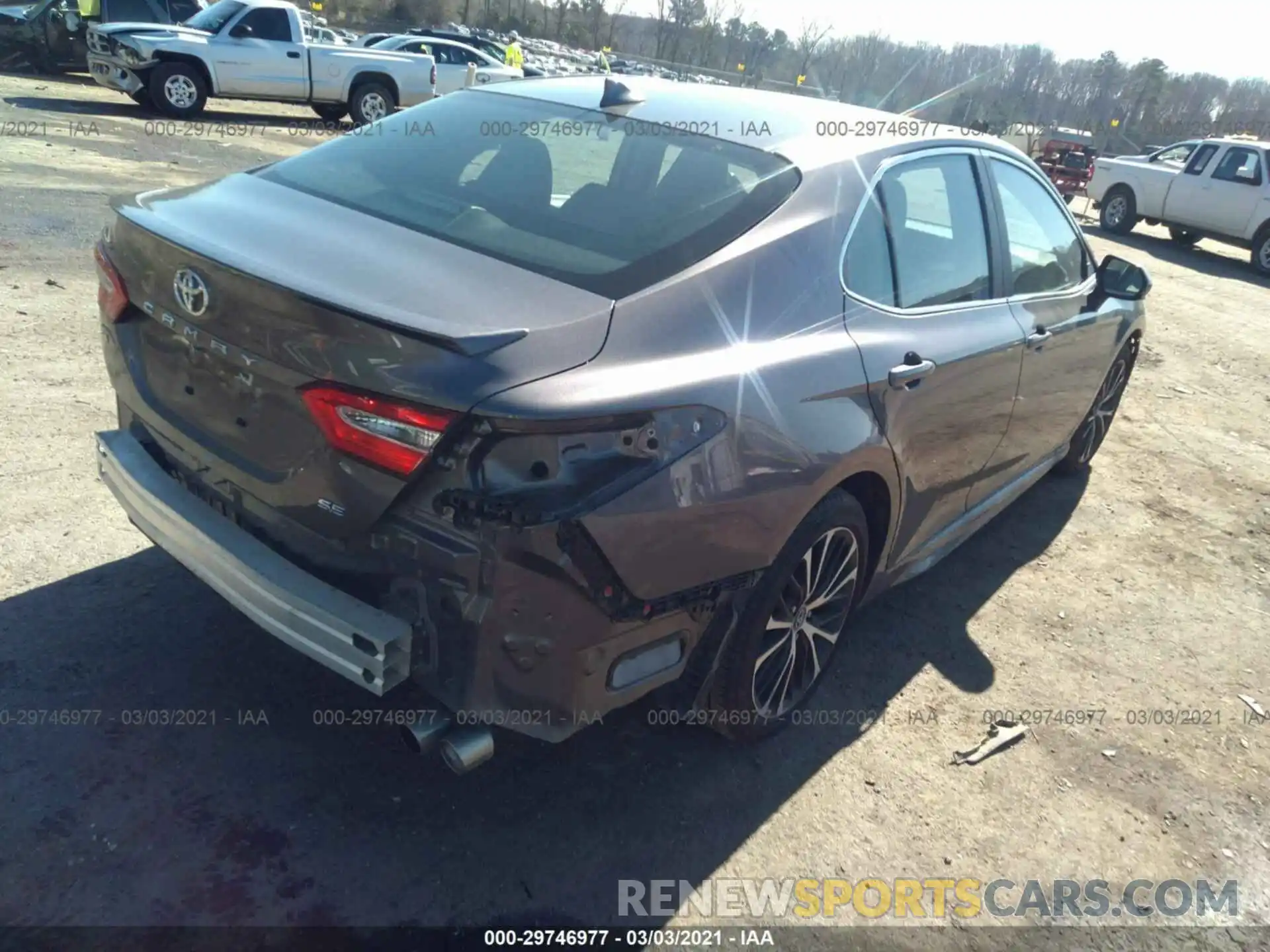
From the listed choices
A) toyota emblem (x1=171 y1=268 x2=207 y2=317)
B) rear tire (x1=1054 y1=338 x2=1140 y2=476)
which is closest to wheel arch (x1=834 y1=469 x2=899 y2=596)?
toyota emblem (x1=171 y1=268 x2=207 y2=317)

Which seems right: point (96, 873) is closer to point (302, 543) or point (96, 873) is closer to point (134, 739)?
point (134, 739)

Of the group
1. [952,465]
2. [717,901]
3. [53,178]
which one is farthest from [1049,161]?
[717,901]

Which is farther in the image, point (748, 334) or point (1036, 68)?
point (1036, 68)

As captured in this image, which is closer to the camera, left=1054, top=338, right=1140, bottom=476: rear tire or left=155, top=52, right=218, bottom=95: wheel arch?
left=1054, top=338, right=1140, bottom=476: rear tire

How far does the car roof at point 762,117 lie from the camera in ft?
9.92

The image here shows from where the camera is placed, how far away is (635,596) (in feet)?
7.18

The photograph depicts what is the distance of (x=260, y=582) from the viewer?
2.29 meters

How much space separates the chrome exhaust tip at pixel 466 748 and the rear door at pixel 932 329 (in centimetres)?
146

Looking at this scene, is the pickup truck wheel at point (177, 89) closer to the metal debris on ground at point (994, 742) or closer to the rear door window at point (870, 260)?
the rear door window at point (870, 260)

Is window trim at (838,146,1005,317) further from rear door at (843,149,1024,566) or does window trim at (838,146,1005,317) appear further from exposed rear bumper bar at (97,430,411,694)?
exposed rear bumper bar at (97,430,411,694)

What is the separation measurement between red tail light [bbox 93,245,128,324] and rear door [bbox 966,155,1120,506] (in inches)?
118

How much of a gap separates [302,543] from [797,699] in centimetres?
168

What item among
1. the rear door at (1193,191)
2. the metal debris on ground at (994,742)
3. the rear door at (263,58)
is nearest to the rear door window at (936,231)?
the metal debris on ground at (994,742)

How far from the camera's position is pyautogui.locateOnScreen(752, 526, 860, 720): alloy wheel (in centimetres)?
284
